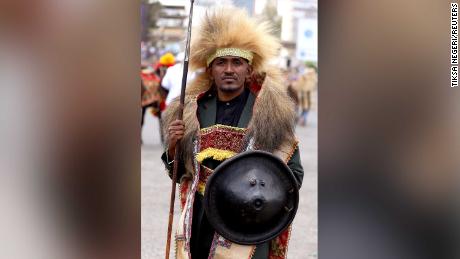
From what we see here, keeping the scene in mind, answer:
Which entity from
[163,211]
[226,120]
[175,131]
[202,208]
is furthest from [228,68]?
[163,211]

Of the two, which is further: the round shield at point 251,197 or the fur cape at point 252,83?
the fur cape at point 252,83

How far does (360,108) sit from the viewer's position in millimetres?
4566

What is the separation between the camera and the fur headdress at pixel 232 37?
4227mm

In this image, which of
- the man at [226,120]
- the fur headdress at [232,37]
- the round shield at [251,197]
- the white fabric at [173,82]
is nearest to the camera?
the round shield at [251,197]

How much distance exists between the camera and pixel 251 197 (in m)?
3.82

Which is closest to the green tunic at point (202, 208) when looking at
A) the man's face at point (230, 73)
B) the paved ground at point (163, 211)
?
the man's face at point (230, 73)

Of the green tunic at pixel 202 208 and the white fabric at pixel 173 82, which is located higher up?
the white fabric at pixel 173 82

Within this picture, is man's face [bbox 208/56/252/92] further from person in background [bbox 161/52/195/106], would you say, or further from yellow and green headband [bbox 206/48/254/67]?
person in background [bbox 161/52/195/106]

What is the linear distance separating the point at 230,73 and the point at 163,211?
4.45 metres

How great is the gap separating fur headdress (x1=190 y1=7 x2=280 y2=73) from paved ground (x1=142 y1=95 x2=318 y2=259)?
8.76 ft

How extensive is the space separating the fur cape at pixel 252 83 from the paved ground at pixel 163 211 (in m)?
2.55

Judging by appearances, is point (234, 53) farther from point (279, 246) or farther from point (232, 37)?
point (279, 246)

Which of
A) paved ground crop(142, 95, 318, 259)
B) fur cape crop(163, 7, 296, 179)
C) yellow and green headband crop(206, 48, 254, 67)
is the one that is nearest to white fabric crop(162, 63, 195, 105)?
paved ground crop(142, 95, 318, 259)

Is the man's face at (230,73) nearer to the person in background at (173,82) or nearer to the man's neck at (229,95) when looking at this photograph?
the man's neck at (229,95)
